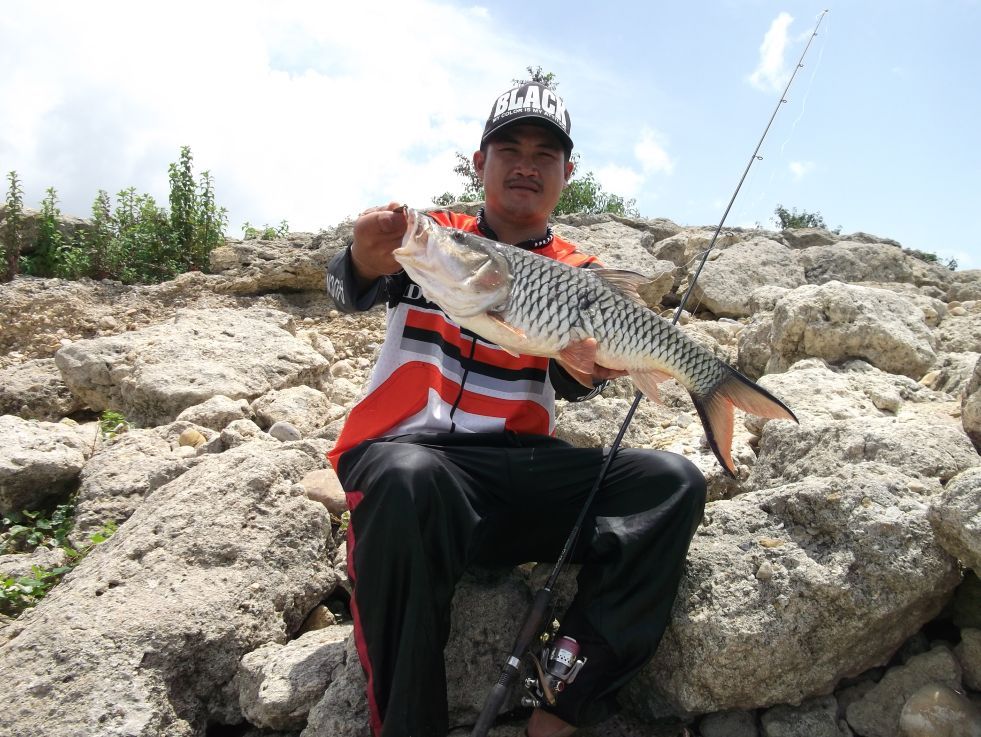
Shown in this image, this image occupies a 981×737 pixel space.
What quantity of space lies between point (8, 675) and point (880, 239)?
10.4m

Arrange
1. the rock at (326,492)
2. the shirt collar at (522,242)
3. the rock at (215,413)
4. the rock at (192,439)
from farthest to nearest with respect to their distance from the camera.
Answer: the rock at (215,413), the rock at (192,439), the shirt collar at (522,242), the rock at (326,492)

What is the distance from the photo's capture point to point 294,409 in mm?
4773

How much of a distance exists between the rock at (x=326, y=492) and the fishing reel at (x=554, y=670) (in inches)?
50.6

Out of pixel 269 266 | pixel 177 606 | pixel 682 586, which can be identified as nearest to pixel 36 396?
pixel 269 266

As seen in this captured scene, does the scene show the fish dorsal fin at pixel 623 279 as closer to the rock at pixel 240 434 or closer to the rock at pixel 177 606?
the rock at pixel 177 606

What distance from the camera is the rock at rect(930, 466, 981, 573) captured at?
2271 mm

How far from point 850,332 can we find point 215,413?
4136mm

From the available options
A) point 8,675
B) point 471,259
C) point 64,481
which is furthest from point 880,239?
point 8,675

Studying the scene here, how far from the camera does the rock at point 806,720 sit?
2.44 metres

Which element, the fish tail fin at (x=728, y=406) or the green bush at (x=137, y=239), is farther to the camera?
the green bush at (x=137, y=239)

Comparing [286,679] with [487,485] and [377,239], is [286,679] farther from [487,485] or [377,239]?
[377,239]

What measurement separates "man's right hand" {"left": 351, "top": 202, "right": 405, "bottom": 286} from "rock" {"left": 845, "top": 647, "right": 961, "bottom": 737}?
91.4 inches

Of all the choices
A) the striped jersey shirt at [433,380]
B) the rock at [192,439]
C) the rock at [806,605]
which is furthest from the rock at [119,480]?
the rock at [806,605]

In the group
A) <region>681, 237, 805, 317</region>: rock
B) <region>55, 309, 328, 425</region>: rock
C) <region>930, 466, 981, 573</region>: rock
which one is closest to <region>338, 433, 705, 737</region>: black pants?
<region>930, 466, 981, 573</region>: rock
